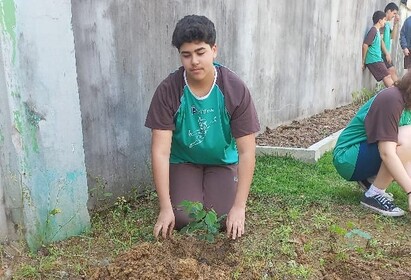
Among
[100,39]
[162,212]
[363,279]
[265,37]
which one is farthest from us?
[265,37]

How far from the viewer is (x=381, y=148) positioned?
129 inches

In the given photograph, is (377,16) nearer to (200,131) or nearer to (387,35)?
(387,35)

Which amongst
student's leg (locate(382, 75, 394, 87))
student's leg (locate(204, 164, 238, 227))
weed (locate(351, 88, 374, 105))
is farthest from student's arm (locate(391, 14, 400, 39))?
student's leg (locate(204, 164, 238, 227))

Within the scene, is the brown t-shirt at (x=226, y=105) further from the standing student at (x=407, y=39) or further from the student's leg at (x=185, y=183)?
the standing student at (x=407, y=39)

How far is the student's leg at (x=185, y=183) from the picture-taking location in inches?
122

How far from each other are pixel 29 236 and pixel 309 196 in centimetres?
201

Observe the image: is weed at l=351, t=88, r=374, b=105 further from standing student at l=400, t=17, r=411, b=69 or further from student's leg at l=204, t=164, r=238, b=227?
student's leg at l=204, t=164, r=238, b=227

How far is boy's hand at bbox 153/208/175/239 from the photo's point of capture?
8.95 feet

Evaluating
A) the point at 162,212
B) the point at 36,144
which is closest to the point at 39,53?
the point at 36,144

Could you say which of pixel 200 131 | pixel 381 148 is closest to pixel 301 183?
pixel 381 148

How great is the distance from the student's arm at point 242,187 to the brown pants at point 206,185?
1.01ft

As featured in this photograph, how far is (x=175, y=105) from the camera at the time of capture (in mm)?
2910

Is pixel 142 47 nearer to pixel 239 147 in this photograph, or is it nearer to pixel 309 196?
pixel 239 147

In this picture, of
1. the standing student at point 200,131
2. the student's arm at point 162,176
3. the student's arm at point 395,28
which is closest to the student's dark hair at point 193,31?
the standing student at point 200,131
